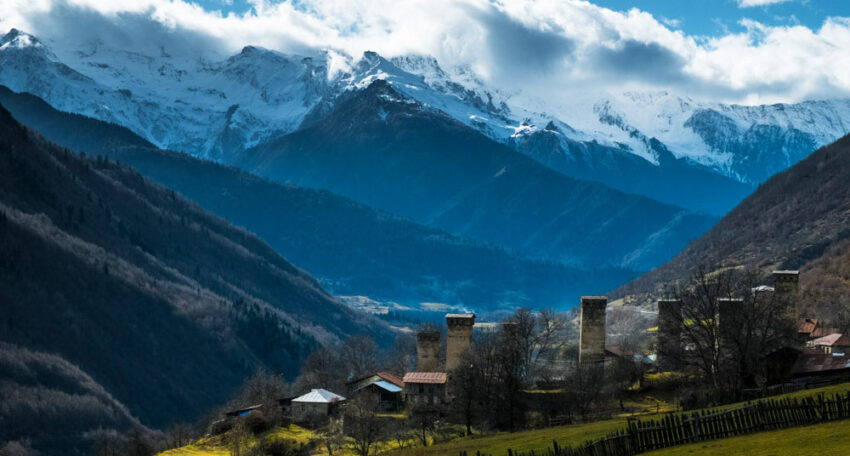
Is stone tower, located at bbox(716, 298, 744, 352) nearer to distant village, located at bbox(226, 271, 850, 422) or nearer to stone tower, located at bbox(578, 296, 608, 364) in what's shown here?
distant village, located at bbox(226, 271, 850, 422)

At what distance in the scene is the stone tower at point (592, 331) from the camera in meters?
94.9

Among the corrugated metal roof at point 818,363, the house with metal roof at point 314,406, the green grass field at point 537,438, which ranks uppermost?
the corrugated metal roof at point 818,363

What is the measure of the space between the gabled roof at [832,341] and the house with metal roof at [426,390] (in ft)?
113

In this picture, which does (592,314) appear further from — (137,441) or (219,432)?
(137,441)

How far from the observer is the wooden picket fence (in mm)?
54812

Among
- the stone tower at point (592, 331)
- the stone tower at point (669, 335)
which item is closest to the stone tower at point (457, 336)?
the stone tower at point (592, 331)

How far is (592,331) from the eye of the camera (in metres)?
95.9

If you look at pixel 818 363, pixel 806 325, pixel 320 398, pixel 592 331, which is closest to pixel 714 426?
pixel 818 363

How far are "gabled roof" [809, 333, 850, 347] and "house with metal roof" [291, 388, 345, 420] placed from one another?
44.9 m

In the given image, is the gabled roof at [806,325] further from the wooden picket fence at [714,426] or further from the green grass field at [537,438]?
the wooden picket fence at [714,426]

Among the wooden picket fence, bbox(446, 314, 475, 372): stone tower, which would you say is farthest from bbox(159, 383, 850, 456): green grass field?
bbox(446, 314, 475, 372): stone tower

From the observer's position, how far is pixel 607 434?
60.4m

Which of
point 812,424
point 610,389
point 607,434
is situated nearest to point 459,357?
point 610,389

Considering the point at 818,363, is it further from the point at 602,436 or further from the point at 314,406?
the point at 314,406
